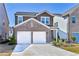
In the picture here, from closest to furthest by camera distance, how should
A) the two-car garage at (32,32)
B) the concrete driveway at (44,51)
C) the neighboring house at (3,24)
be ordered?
the concrete driveway at (44,51), the neighboring house at (3,24), the two-car garage at (32,32)

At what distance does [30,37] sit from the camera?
40.5ft

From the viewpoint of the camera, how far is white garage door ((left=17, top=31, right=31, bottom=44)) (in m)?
12.2

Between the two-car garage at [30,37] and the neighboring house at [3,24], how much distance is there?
37 cm

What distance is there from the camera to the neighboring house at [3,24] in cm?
1210

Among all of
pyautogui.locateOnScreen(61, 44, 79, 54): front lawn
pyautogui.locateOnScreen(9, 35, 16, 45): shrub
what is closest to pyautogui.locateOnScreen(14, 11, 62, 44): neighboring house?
pyautogui.locateOnScreen(9, 35, 16, 45): shrub

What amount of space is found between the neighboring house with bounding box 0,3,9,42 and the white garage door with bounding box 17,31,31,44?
35cm

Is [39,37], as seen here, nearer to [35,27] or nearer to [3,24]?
[35,27]

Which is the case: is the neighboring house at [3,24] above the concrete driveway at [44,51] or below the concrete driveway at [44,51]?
above

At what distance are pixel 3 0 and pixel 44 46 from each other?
5.80 feet

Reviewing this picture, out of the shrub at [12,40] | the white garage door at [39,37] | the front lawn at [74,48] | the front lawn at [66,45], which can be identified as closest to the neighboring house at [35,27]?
the white garage door at [39,37]

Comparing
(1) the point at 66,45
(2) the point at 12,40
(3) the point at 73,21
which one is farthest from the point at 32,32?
(3) the point at 73,21

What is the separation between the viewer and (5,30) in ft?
40.1

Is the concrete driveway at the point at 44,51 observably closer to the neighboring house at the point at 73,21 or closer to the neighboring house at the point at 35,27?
the neighboring house at the point at 35,27

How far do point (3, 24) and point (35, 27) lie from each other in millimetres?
934
